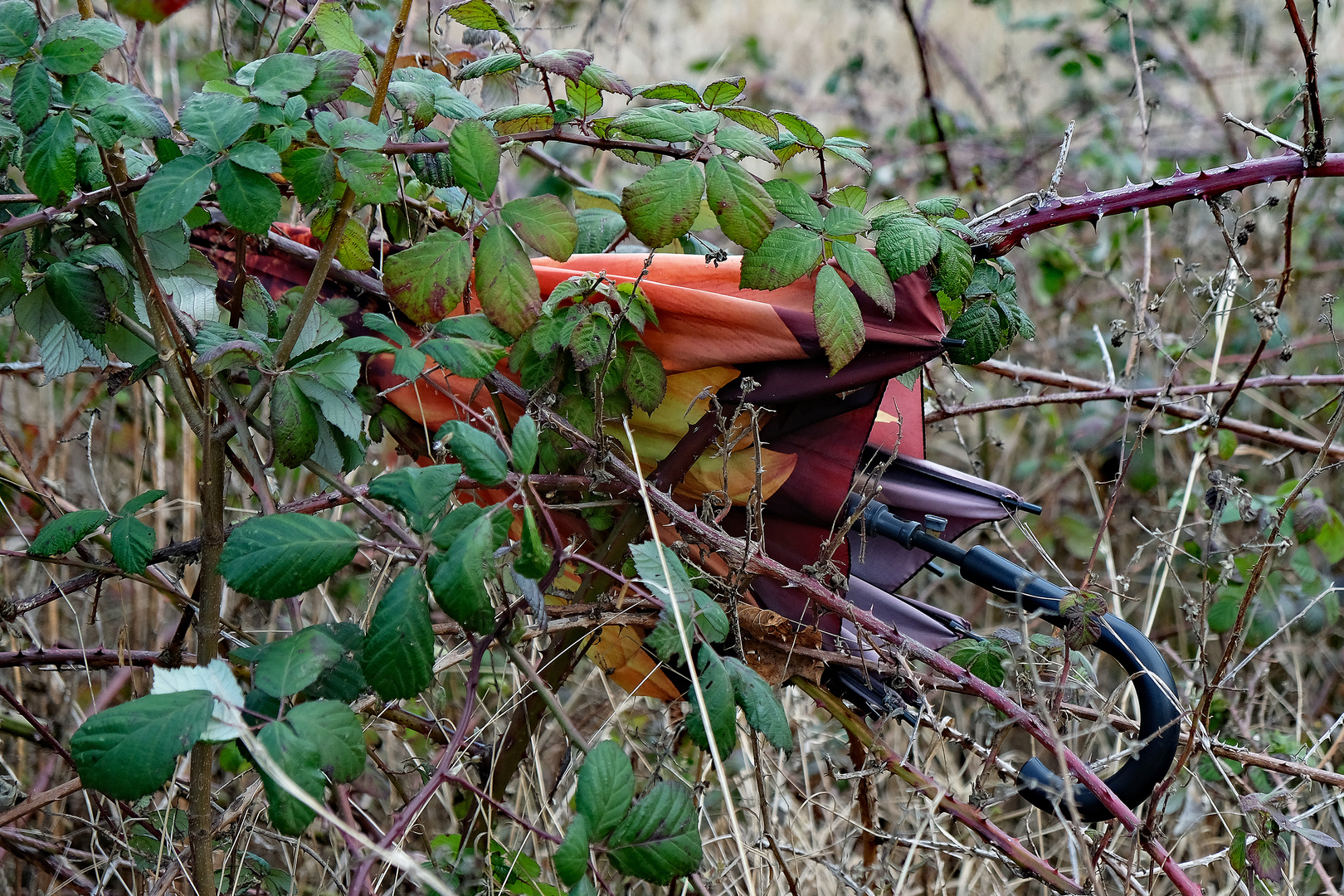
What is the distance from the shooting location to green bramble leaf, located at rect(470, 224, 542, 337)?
3.03 feet

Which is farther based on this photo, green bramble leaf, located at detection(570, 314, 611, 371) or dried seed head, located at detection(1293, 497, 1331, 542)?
dried seed head, located at detection(1293, 497, 1331, 542)

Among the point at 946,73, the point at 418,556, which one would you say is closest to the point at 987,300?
the point at 418,556

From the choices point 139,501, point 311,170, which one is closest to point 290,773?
point 139,501

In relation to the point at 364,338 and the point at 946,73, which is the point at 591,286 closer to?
the point at 364,338

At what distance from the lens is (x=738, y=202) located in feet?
3.01

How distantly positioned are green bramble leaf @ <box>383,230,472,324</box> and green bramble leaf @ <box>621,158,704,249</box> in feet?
0.53

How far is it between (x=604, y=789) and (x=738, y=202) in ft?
1.74

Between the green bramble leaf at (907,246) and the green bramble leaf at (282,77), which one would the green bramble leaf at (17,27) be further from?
the green bramble leaf at (907,246)

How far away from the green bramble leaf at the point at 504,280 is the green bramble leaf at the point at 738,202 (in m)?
0.18

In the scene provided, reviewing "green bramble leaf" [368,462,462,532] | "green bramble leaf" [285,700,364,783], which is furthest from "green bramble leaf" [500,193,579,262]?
"green bramble leaf" [285,700,364,783]

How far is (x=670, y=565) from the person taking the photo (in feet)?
3.12

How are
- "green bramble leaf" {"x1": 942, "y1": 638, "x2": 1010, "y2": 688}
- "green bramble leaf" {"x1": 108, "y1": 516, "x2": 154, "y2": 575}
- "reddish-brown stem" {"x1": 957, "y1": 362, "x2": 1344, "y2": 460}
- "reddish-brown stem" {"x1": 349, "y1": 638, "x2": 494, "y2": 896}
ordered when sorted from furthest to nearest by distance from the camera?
"reddish-brown stem" {"x1": 957, "y1": 362, "x2": 1344, "y2": 460}
"green bramble leaf" {"x1": 942, "y1": 638, "x2": 1010, "y2": 688}
"green bramble leaf" {"x1": 108, "y1": 516, "x2": 154, "y2": 575}
"reddish-brown stem" {"x1": 349, "y1": 638, "x2": 494, "y2": 896}

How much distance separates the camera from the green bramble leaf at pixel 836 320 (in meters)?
0.93

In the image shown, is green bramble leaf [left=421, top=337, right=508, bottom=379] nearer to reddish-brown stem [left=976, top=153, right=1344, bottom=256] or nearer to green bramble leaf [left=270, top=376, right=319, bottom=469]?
green bramble leaf [left=270, top=376, right=319, bottom=469]
